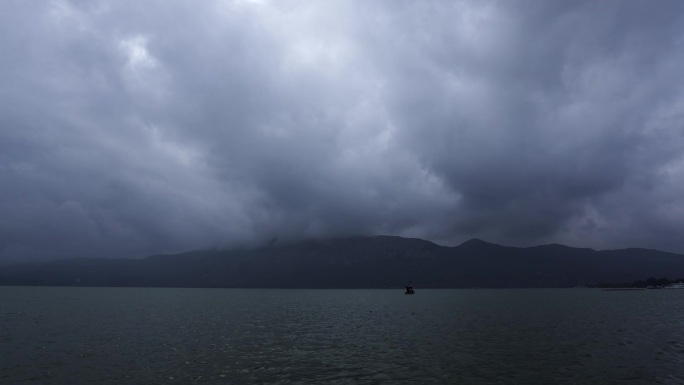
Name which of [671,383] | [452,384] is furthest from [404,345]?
[671,383]

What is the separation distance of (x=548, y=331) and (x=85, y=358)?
73.0 m

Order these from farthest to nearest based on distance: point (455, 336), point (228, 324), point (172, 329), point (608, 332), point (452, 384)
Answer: point (228, 324)
point (172, 329)
point (608, 332)
point (455, 336)
point (452, 384)

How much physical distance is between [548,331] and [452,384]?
47528 mm

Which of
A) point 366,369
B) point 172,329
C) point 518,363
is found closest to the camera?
point 366,369

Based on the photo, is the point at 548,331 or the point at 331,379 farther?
the point at 548,331

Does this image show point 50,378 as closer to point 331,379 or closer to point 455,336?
point 331,379

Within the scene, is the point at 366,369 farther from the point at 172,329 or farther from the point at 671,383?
the point at 172,329

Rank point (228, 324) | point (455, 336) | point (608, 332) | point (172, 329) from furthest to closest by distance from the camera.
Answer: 1. point (228, 324)
2. point (172, 329)
3. point (608, 332)
4. point (455, 336)

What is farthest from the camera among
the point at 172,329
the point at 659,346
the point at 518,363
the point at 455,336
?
the point at 172,329

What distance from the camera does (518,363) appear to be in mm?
45844

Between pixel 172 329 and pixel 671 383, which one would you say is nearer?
pixel 671 383

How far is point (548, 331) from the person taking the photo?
245ft

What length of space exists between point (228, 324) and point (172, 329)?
1282cm

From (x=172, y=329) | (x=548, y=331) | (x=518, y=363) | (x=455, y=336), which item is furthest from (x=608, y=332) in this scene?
(x=172, y=329)
